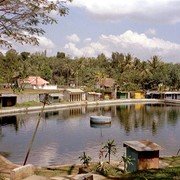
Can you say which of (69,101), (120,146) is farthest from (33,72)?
(120,146)

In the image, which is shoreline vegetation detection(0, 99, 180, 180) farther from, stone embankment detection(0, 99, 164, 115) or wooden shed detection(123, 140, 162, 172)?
stone embankment detection(0, 99, 164, 115)

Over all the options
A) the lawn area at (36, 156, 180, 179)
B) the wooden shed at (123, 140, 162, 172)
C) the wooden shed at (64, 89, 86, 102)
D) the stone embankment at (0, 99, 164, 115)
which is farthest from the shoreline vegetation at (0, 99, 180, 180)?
the wooden shed at (64, 89, 86, 102)

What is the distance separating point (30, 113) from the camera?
252ft

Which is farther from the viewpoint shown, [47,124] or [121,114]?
[121,114]

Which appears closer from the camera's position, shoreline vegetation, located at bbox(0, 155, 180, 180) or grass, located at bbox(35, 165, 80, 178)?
shoreline vegetation, located at bbox(0, 155, 180, 180)

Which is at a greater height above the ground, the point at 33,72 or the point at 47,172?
the point at 33,72

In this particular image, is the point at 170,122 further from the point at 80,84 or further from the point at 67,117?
the point at 80,84

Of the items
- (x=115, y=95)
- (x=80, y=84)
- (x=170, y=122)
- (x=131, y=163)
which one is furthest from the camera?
(x=80, y=84)

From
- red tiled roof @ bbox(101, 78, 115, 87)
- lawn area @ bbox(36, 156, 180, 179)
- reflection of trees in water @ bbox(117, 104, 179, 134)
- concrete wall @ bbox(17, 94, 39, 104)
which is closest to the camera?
lawn area @ bbox(36, 156, 180, 179)

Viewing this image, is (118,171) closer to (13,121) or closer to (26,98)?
(13,121)

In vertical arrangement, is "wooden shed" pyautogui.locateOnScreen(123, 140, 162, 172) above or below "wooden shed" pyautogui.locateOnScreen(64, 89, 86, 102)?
below

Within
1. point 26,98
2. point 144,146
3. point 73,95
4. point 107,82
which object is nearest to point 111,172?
point 144,146

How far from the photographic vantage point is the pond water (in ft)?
131

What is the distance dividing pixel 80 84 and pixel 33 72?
55.5ft
